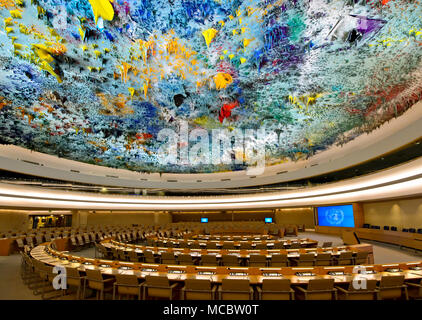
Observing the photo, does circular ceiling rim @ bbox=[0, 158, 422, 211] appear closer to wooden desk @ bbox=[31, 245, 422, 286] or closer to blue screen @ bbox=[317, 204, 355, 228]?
blue screen @ bbox=[317, 204, 355, 228]

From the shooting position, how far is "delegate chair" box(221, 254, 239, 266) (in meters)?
6.89

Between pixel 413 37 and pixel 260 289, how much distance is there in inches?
257

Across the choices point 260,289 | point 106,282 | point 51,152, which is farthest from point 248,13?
point 51,152

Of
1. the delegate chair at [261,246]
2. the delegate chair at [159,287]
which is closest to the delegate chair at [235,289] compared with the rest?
the delegate chair at [159,287]

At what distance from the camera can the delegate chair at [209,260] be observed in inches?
270

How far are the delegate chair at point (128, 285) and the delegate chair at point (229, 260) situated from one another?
10.5ft

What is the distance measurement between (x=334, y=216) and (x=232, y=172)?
8335 mm

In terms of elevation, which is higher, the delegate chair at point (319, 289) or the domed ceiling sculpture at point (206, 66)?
the domed ceiling sculpture at point (206, 66)

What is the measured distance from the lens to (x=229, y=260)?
6934 mm

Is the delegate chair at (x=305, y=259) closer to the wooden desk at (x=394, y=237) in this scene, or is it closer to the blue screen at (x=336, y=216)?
the wooden desk at (x=394, y=237)

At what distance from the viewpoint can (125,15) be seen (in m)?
5.02

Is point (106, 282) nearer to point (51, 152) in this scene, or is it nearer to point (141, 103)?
point (141, 103)

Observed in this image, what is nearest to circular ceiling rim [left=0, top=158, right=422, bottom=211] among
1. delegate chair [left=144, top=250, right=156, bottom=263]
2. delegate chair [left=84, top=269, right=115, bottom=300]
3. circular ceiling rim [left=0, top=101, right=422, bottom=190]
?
circular ceiling rim [left=0, top=101, right=422, bottom=190]

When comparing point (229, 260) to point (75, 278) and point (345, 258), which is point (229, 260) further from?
point (75, 278)
